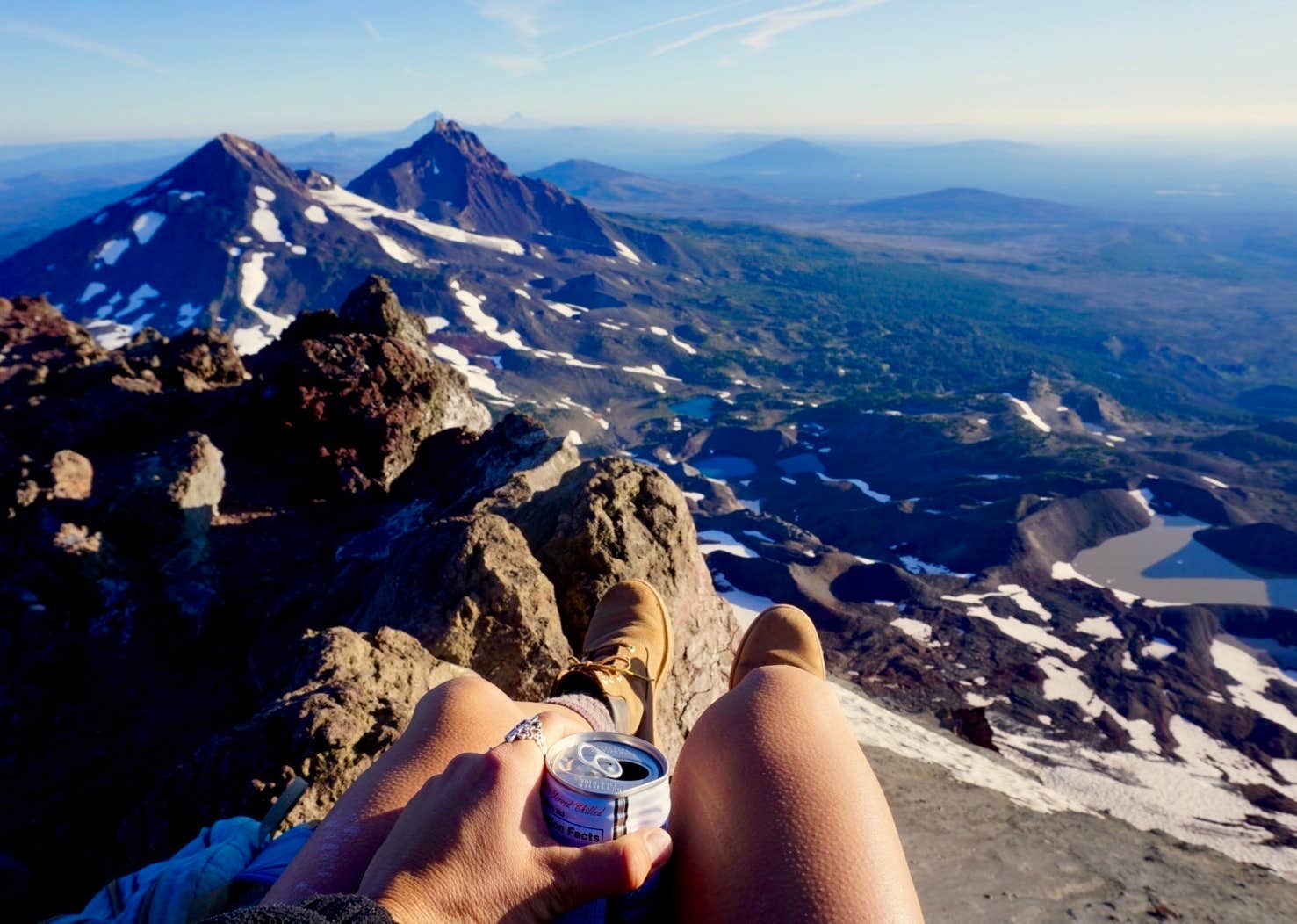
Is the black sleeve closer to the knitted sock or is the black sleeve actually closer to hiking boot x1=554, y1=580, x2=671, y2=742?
the knitted sock

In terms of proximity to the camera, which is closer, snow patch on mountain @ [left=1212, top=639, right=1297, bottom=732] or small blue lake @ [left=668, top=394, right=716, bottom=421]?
snow patch on mountain @ [left=1212, top=639, right=1297, bottom=732]

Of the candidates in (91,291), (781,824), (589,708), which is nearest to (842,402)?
(589,708)

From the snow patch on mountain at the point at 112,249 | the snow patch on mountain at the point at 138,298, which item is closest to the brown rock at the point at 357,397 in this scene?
the snow patch on mountain at the point at 138,298

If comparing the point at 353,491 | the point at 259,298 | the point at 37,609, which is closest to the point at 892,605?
the point at 353,491

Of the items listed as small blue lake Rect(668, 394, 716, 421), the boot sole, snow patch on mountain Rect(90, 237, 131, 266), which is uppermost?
the boot sole

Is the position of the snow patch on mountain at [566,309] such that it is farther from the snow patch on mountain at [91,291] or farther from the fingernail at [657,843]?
the fingernail at [657,843]

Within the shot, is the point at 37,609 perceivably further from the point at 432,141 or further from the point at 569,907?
the point at 432,141

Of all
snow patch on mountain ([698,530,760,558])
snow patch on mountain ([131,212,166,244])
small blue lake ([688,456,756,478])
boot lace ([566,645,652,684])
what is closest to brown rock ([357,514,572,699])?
boot lace ([566,645,652,684])

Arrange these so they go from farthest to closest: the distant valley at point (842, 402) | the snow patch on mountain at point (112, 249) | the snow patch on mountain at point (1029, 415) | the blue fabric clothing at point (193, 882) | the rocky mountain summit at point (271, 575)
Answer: the snow patch on mountain at point (112, 249), the snow patch on mountain at point (1029, 415), the distant valley at point (842, 402), the rocky mountain summit at point (271, 575), the blue fabric clothing at point (193, 882)
